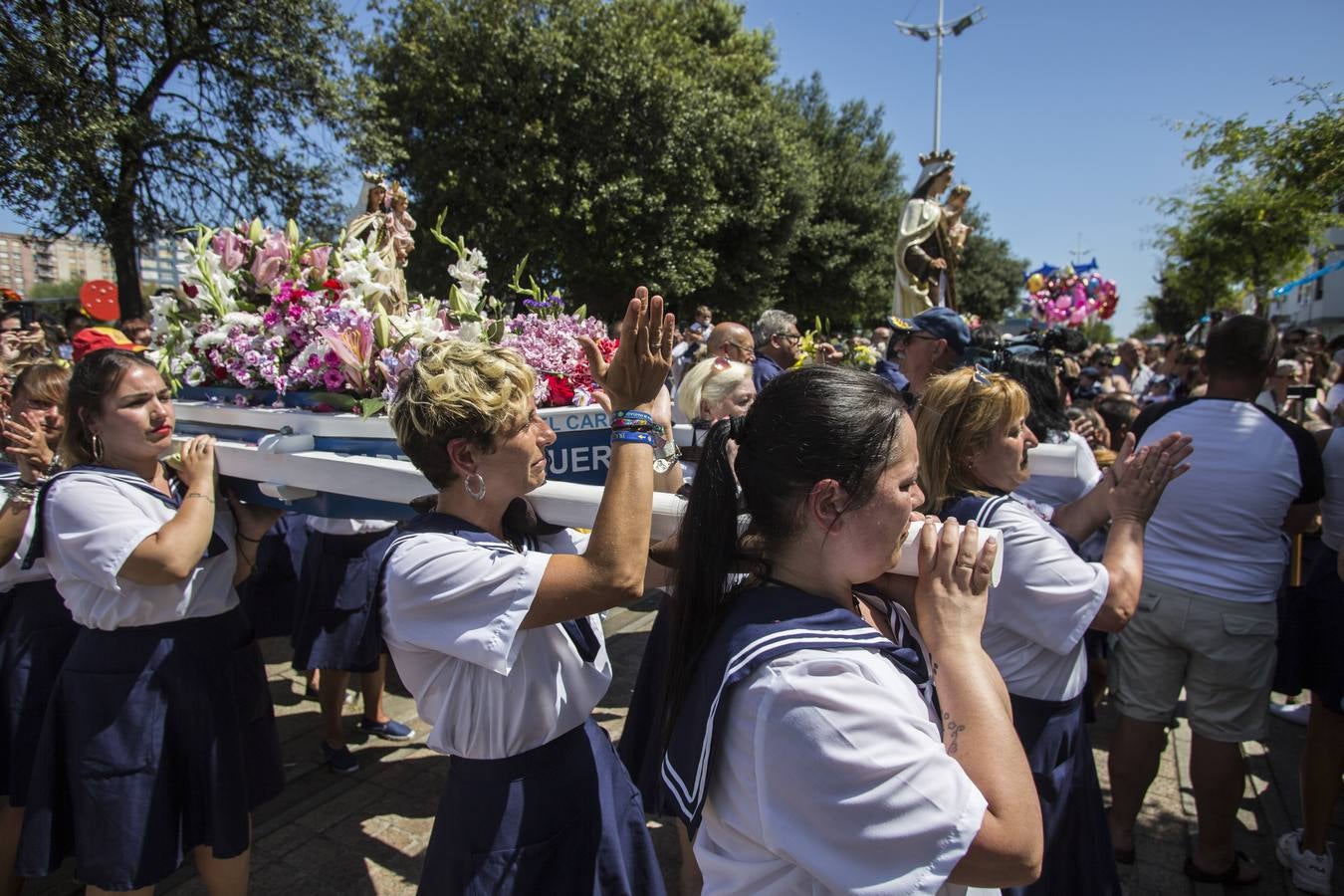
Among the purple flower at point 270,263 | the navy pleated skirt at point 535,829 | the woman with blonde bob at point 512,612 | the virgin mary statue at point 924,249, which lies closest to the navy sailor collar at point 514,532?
the woman with blonde bob at point 512,612

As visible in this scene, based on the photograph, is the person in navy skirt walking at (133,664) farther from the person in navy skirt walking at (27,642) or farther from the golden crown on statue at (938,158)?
the golden crown on statue at (938,158)

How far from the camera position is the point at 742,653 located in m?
1.12

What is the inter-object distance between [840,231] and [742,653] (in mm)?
23788

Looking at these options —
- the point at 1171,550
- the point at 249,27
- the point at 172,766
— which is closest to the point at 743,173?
the point at 249,27

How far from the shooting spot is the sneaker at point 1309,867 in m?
2.89

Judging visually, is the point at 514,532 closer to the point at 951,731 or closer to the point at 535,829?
the point at 535,829

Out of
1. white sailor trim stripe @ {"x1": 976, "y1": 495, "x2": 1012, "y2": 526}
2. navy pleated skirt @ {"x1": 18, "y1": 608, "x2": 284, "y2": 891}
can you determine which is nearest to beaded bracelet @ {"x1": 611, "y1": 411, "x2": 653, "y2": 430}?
white sailor trim stripe @ {"x1": 976, "y1": 495, "x2": 1012, "y2": 526}

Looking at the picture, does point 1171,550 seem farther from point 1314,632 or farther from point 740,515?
point 740,515

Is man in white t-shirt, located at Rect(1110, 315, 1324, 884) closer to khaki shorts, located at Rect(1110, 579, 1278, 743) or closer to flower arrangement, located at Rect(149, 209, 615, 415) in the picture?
Answer: khaki shorts, located at Rect(1110, 579, 1278, 743)

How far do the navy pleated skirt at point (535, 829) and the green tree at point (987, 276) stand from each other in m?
37.8

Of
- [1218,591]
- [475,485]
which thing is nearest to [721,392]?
[475,485]

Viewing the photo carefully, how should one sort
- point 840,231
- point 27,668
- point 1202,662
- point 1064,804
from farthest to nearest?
point 840,231
point 1202,662
point 27,668
point 1064,804

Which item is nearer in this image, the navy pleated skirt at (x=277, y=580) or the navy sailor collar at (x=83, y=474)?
the navy sailor collar at (x=83, y=474)

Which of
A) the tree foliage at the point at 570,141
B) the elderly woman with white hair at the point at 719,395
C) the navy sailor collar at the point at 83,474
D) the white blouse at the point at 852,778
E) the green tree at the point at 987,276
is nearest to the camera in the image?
the white blouse at the point at 852,778
